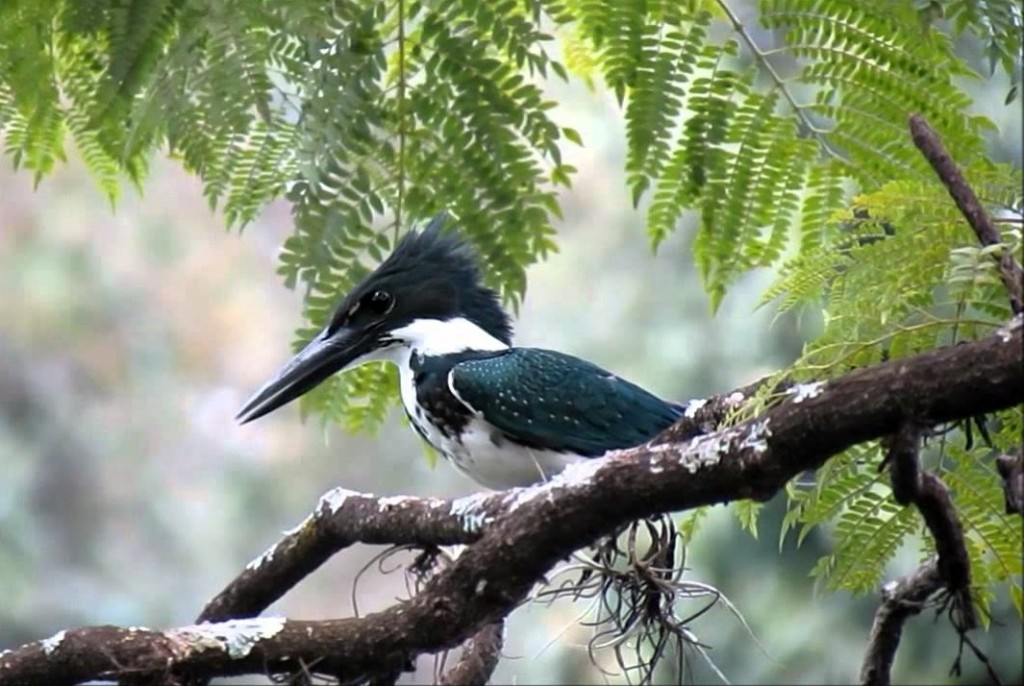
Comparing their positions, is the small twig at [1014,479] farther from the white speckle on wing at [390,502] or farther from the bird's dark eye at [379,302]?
the bird's dark eye at [379,302]

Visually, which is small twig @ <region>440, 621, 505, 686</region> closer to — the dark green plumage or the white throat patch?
the dark green plumage

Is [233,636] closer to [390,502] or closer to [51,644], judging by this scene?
[51,644]

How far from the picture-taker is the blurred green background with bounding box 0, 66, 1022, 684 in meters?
6.11

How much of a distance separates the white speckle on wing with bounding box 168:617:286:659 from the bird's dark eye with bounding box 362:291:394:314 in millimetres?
867

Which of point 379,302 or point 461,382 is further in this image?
point 379,302

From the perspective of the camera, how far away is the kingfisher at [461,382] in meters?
2.50

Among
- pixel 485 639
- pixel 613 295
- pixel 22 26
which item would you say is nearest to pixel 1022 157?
pixel 613 295

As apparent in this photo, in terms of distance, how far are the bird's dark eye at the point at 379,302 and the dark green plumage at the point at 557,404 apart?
19 centimetres

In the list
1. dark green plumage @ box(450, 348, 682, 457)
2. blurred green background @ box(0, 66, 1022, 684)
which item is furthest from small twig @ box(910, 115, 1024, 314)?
blurred green background @ box(0, 66, 1022, 684)

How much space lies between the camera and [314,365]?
259 centimetres

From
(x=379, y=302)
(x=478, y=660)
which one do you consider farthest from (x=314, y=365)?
(x=478, y=660)

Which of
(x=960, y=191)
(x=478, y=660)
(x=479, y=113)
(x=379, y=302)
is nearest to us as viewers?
(x=960, y=191)

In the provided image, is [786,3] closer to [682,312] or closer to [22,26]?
[22,26]

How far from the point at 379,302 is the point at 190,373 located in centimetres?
610
